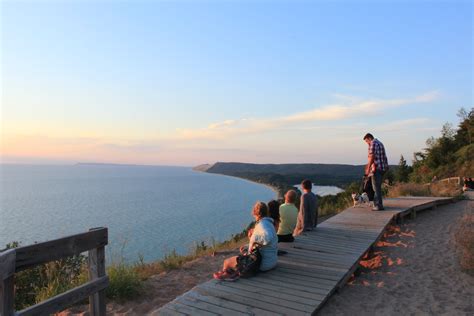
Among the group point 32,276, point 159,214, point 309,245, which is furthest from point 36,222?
point 309,245

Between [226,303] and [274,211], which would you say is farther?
[274,211]

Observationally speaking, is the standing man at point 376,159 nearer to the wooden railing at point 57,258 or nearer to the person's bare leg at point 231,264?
the person's bare leg at point 231,264

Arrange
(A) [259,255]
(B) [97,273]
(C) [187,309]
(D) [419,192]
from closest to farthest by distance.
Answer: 1. (B) [97,273]
2. (C) [187,309]
3. (A) [259,255]
4. (D) [419,192]

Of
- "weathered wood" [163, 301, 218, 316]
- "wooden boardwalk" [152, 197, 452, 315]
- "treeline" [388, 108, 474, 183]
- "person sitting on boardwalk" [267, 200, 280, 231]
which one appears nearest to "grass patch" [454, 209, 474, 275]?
"wooden boardwalk" [152, 197, 452, 315]

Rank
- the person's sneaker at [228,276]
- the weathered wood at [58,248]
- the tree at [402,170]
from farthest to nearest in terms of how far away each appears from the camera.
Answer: the tree at [402,170], the person's sneaker at [228,276], the weathered wood at [58,248]

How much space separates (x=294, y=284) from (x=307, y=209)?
3.56 m

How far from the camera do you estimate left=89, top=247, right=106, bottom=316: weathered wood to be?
155 inches

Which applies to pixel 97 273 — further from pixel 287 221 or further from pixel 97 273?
pixel 287 221

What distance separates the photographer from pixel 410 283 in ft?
18.6

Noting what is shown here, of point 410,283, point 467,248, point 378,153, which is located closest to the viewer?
point 410,283

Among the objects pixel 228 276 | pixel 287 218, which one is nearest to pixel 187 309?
pixel 228 276

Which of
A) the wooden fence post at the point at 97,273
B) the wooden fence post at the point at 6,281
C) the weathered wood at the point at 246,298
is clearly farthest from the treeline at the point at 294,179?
the wooden fence post at the point at 6,281

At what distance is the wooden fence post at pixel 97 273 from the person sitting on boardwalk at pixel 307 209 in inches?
192

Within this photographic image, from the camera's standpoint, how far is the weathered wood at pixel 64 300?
3.13 m
